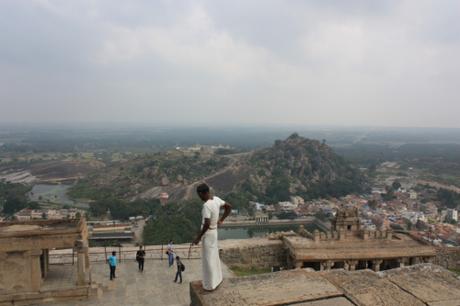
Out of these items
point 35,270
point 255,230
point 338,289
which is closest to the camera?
point 338,289

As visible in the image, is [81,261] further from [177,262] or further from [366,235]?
[366,235]

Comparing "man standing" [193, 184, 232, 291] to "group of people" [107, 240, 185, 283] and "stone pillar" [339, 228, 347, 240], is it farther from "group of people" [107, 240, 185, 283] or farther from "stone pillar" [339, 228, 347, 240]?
"stone pillar" [339, 228, 347, 240]

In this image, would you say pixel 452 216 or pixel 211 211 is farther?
pixel 452 216

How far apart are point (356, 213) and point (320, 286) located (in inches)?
349

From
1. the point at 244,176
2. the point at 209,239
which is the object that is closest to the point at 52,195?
the point at 244,176

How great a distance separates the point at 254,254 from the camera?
39.7ft

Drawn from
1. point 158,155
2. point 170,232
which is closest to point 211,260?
point 170,232

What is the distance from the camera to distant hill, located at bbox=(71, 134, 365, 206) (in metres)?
81.1

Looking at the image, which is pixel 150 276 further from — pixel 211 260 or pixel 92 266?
pixel 211 260

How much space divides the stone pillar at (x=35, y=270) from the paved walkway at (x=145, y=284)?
0.68m

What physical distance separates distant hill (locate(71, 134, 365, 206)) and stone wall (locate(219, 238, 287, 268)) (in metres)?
60.7

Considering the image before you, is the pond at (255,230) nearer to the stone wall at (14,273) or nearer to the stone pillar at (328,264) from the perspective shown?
the stone pillar at (328,264)

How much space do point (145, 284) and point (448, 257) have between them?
9.42 metres

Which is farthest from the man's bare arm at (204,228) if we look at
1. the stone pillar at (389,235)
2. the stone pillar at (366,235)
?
the stone pillar at (389,235)
